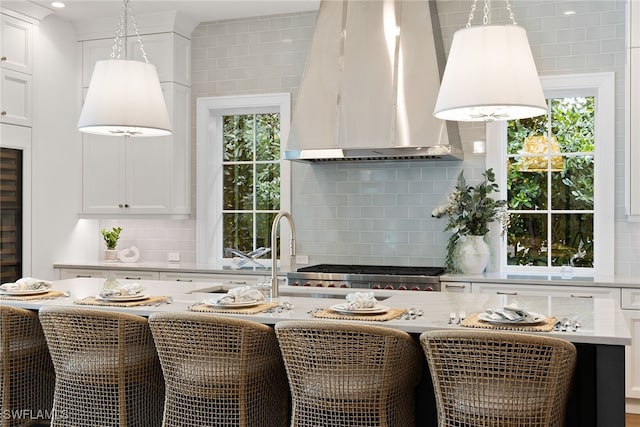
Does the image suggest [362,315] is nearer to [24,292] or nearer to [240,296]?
[240,296]

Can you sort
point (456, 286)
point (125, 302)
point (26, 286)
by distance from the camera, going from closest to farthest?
1. point (125, 302)
2. point (26, 286)
3. point (456, 286)

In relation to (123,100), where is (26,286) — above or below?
below

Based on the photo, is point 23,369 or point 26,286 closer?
point 23,369

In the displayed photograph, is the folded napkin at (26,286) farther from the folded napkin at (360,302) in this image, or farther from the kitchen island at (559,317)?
the folded napkin at (360,302)

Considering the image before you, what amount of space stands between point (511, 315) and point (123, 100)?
2052 millimetres

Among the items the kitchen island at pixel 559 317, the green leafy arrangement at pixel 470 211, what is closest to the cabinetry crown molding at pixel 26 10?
the kitchen island at pixel 559 317

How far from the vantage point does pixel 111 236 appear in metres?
6.06

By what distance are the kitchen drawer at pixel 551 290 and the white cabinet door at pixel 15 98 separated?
3.68m

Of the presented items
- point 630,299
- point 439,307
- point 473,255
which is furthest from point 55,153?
point 630,299

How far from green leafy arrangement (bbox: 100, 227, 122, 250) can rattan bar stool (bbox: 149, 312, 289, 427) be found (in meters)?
3.43

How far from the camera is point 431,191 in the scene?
5.34m

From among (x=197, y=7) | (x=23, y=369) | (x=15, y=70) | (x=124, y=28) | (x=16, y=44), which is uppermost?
(x=197, y=7)

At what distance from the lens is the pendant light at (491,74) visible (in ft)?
A: 8.63

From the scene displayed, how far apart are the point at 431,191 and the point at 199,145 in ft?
6.77
